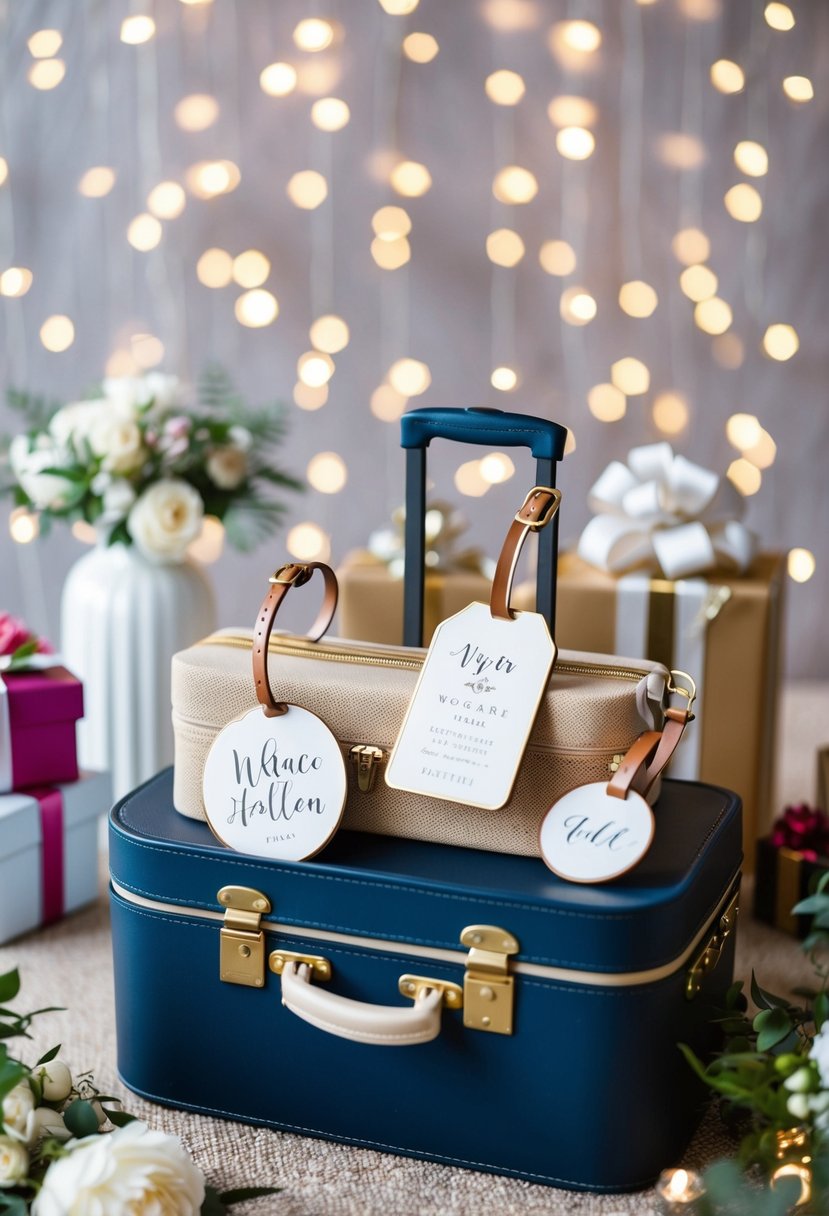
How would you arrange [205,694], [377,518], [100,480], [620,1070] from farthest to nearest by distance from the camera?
[377,518], [100,480], [205,694], [620,1070]

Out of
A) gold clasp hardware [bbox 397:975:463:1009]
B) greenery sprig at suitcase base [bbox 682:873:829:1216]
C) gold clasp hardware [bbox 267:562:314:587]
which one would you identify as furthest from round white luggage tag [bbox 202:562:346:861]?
greenery sprig at suitcase base [bbox 682:873:829:1216]

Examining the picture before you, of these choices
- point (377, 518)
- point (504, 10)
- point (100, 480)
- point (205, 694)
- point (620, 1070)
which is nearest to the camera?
point (620, 1070)

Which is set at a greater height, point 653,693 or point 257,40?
point 257,40

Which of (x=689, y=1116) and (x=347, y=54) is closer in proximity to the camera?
(x=689, y=1116)

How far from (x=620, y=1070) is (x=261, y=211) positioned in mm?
1651

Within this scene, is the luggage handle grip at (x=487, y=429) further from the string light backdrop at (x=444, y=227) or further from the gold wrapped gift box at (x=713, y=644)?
the string light backdrop at (x=444, y=227)

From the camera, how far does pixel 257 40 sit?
2.11 m

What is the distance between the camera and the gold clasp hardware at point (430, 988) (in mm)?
978

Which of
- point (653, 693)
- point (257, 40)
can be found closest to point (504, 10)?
point (257, 40)

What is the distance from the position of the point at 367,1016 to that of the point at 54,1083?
0.23m

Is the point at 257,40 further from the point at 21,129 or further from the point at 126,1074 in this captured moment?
the point at 126,1074

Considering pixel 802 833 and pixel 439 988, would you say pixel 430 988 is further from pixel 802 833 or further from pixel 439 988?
pixel 802 833

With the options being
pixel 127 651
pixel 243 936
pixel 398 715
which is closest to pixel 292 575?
pixel 398 715

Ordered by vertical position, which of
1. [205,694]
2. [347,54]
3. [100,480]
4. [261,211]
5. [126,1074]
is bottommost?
[126,1074]
